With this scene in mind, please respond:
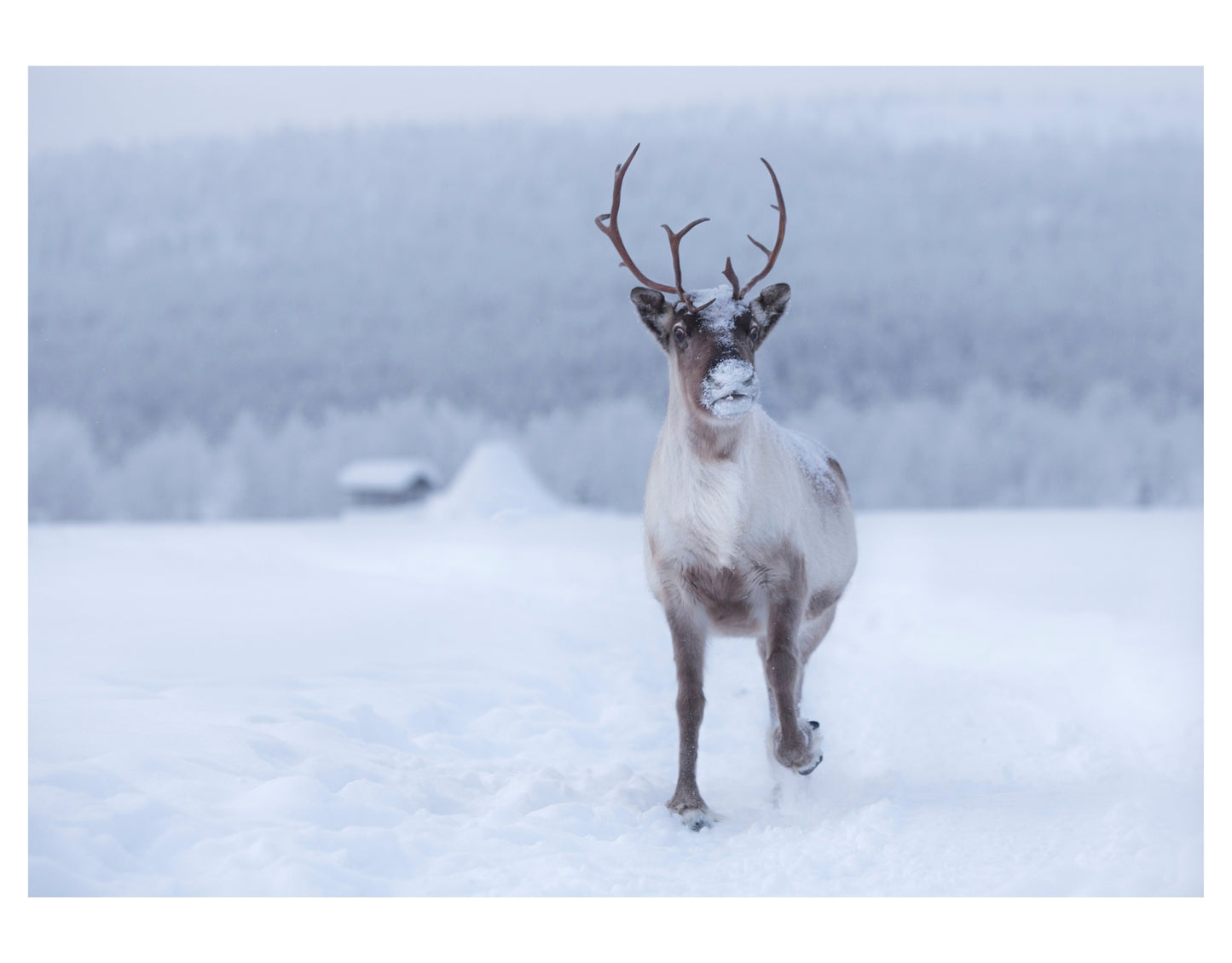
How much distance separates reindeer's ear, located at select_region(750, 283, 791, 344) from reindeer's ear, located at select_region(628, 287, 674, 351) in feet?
1.30

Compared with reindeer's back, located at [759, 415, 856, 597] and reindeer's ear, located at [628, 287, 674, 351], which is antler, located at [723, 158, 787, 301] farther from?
Answer: reindeer's back, located at [759, 415, 856, 597]

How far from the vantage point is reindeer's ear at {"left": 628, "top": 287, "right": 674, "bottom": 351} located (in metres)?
4.80

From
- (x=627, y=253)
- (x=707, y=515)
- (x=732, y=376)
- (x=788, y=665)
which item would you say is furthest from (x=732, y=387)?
(x=788, y=665)

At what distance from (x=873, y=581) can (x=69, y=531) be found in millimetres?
10333

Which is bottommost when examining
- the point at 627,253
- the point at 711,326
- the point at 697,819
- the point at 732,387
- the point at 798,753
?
the point at 697,819

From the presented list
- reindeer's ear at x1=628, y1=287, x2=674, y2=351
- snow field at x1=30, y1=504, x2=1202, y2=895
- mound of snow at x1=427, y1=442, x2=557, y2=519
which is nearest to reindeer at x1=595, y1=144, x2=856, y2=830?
reindeer's ear at x1=628, y1=287, x2=674, y2=351

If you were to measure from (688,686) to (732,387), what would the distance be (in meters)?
1.37

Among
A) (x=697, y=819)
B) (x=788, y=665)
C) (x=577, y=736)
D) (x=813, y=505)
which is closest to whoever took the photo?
(x=697, y=819)

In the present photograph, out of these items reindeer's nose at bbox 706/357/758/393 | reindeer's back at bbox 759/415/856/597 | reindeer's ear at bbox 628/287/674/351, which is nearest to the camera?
reindeer's nose at bbox 706/357/758/393

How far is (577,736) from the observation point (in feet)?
19.9

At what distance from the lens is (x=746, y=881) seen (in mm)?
4020

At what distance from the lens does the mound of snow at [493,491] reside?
16281 millimetres

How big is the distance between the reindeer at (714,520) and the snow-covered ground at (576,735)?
577 mm

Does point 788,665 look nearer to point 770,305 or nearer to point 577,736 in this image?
point 770,305
